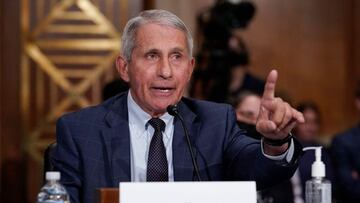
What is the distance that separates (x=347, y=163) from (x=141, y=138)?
327 cm

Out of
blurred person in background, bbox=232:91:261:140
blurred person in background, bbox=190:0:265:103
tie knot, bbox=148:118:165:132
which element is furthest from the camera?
blurred person in background, bbox=190:0:265:103

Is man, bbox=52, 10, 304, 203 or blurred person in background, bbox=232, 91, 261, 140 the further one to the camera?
blurred person in background, bbox=232, 91, 261, 140

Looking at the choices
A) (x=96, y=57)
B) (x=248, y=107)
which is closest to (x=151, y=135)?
(x=248, y=107)

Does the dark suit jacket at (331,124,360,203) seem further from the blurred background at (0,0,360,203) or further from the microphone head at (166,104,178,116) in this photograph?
the microphone head at (166,104,178,116)

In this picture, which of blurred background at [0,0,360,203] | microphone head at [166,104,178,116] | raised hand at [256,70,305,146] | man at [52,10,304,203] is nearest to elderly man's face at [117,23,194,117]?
man at [52,10,304,203]

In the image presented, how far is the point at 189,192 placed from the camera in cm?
250

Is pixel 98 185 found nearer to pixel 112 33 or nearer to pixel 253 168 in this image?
pixel 253 168

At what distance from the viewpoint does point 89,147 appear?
10.5 ft

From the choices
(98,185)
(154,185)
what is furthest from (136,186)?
(98,185)

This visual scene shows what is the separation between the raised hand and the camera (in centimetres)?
267

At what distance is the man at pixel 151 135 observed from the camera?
3.16 m

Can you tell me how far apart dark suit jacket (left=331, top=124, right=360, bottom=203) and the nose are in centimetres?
323

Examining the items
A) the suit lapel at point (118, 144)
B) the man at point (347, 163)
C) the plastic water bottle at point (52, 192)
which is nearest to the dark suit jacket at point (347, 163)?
the man at point (347, 163)

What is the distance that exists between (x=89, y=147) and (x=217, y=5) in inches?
151
